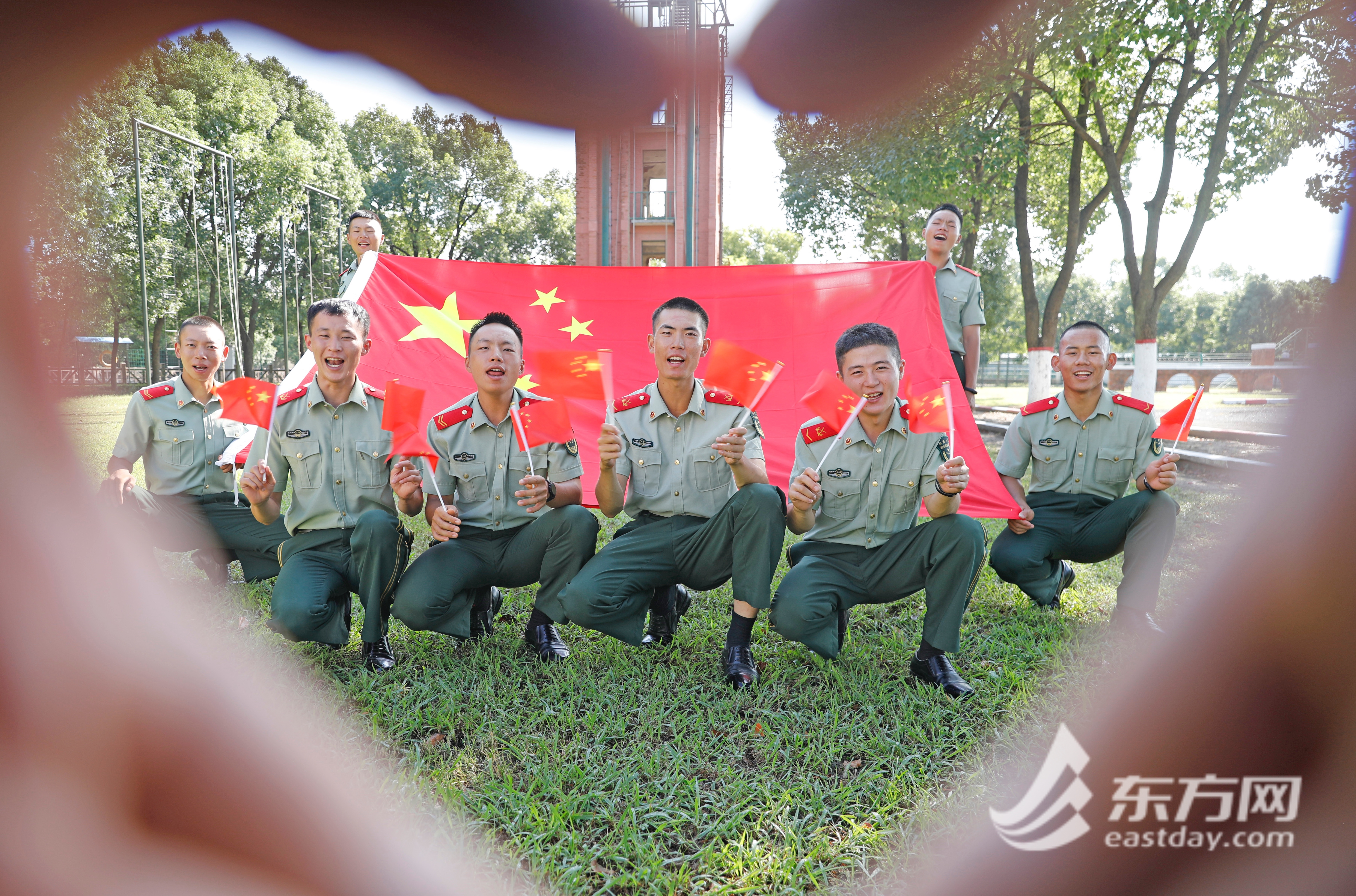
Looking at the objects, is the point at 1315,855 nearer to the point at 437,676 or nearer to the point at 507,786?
the point at 507,786

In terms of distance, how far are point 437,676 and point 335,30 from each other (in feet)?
8.52

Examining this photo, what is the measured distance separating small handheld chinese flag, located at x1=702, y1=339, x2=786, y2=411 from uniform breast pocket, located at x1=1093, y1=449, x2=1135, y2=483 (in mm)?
Answer: 1891

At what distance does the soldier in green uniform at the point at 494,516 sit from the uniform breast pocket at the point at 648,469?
272mm

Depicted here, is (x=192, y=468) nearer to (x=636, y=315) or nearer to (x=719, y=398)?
(x=719, y=398)

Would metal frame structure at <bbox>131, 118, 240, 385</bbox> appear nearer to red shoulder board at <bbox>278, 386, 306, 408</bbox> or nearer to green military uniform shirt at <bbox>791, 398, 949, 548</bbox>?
red shoulder board at <bbox>278, 386, 306, 408</bbox>

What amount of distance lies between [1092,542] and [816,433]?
1.56 metres

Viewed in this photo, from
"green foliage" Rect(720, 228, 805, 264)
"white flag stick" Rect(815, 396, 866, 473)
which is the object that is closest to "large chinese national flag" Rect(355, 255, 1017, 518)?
"white flag stick" Rect(815, 396, 866, 473)

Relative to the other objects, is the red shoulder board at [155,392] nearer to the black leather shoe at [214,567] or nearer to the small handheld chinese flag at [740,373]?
the black leather shoe at [214,567]

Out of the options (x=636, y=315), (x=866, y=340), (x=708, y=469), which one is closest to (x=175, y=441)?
(x=708, y=469)

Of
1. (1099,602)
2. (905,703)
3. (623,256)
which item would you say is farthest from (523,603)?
(623,256)

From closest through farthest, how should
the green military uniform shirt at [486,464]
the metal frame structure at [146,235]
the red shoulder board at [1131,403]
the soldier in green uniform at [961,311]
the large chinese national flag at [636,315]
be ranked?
1. the green military uniform shirt at [486,464]
2. the red shoulder board at [1131,403]
3. the large chinese national flag at [636,315]
4. the soldier in green uniform at [961,311]
5. the metal frame structure at [146,235]

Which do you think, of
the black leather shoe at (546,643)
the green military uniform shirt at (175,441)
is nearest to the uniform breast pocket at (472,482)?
the black leather shoe at (546,643)

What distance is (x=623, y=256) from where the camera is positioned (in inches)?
870

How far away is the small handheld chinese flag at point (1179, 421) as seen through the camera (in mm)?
2980
